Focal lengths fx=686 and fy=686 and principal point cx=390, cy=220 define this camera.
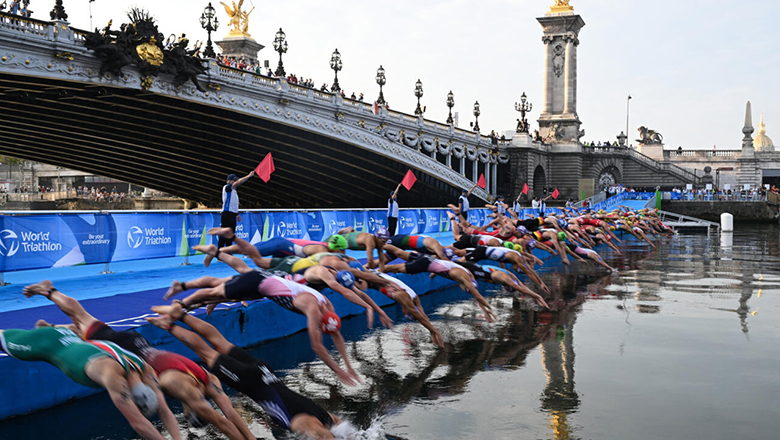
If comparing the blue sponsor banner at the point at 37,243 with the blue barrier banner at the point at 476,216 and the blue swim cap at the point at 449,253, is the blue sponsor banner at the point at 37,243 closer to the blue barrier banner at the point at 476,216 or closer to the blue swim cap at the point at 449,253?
the blue swim cap at the point at 449,253

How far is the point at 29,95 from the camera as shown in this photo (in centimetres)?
3812

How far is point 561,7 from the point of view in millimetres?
88438

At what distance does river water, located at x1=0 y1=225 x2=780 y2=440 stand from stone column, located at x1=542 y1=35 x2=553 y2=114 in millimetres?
75937

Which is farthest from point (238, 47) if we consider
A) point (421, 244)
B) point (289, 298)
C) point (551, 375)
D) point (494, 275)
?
point (289, 298)

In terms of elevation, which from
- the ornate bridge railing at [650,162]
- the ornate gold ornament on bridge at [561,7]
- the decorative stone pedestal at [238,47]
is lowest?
the ornate bridge railing at [650,162]

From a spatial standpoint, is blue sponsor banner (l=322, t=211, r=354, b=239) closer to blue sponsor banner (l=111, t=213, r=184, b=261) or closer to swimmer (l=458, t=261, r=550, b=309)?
blue sponsor banner (l=111, t=213, r=184, b=261)

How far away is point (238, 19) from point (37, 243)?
7960 cm

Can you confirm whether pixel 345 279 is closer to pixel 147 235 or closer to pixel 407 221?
pixel 147 235

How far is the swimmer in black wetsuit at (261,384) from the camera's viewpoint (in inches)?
260

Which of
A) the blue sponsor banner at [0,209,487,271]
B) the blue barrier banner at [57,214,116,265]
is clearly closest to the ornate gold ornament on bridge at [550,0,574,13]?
the blue sponsor banner at [0,209,487,271]

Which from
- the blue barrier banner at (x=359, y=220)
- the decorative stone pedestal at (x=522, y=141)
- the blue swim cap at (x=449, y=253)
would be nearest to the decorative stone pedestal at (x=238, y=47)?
the decorative stone pedestal at (x=522, y=141)

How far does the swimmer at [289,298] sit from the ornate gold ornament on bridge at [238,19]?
7760cm

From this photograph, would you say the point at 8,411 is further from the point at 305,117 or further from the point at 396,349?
the point at 305,117

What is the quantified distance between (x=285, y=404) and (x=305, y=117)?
143 ft
